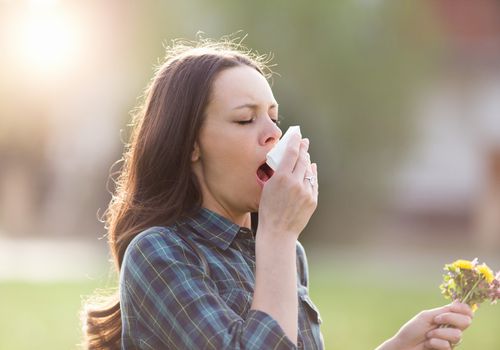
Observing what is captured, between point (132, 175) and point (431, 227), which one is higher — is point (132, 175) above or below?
above

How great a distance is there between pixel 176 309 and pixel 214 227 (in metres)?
0.35

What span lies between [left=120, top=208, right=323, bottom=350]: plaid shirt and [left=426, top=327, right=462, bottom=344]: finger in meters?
0.34

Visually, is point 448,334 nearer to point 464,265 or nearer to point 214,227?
point 464,265

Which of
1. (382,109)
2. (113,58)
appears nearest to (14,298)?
(113,58)

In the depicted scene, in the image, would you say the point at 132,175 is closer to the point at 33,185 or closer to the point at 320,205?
the point at 320,205

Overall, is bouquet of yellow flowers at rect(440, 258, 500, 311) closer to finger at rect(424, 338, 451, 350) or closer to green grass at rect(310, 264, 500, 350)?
finger at rect(424, 338, 451, 350)

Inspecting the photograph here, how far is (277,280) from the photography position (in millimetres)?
2785

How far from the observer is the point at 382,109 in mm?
19859

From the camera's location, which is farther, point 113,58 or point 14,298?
point 113,58

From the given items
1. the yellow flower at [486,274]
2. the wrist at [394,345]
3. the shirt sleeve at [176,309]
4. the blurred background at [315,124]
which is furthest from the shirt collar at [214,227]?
the blurred background at [315,124]

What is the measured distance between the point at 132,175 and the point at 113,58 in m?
16.2

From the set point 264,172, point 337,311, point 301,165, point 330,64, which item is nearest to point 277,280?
point 301,165

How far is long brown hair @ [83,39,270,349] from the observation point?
10.2ft

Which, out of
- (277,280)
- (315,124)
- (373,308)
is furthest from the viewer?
(315,124)
